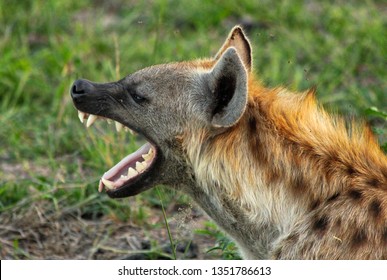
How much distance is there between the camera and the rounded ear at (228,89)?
3.20 m

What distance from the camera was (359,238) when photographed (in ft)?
10.3

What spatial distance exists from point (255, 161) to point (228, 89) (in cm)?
26

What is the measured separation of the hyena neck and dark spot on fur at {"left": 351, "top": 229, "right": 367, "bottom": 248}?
16 centimetres

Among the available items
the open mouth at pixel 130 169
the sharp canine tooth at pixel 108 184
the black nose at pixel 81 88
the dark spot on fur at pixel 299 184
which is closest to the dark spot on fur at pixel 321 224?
the dark spot on fur at pixel 299 184

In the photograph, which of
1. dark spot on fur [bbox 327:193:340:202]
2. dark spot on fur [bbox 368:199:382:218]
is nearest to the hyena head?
dark spot on fur [bbox 327:193:340:202]

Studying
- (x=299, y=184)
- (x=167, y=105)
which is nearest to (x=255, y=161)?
(x=299, y=184)

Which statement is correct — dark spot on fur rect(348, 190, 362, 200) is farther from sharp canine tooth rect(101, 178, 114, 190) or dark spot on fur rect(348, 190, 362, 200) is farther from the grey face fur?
sharp canine tooth rect(101, 178, 114, 190)

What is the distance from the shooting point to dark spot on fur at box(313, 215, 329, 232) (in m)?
3.19

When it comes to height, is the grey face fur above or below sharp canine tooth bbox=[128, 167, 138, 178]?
above

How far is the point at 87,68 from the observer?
226 inches

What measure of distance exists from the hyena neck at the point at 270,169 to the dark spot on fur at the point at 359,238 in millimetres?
158

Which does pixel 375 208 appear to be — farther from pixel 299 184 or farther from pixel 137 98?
pixel 137 98

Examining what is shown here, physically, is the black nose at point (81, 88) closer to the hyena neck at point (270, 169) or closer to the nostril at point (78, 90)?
the nostril at point (78, 90)
